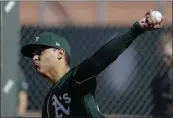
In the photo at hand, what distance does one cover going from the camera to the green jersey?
3.49m

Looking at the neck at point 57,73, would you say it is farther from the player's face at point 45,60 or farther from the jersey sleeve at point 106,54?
the jersey sleeve at point 106,54

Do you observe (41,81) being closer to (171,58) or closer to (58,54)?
(171,58)

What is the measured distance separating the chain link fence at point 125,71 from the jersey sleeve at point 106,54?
3.80 m

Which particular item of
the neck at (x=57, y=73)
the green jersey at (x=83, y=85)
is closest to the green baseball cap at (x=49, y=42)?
the neck at (x=57, y=73)

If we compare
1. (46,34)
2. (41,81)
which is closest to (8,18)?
(46,34)

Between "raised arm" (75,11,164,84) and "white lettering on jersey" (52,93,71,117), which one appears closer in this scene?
"raised arm" (75,11,164,84)

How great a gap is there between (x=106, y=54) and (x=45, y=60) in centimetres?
57

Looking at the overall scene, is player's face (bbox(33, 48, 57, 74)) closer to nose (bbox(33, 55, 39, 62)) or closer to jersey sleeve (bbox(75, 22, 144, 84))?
nose (bbox(33, 55, 39, 62))

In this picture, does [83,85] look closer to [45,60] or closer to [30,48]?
[45,60]

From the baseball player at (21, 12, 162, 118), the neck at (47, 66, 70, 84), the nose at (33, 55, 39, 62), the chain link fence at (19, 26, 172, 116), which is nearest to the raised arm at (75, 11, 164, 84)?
the baseball player at (21, 12, 162, 118)

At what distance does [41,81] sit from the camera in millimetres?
8672

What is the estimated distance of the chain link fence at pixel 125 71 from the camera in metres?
7.55

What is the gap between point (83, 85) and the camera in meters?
3.70

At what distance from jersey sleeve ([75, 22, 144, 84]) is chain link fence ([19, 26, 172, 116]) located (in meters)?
3.80
